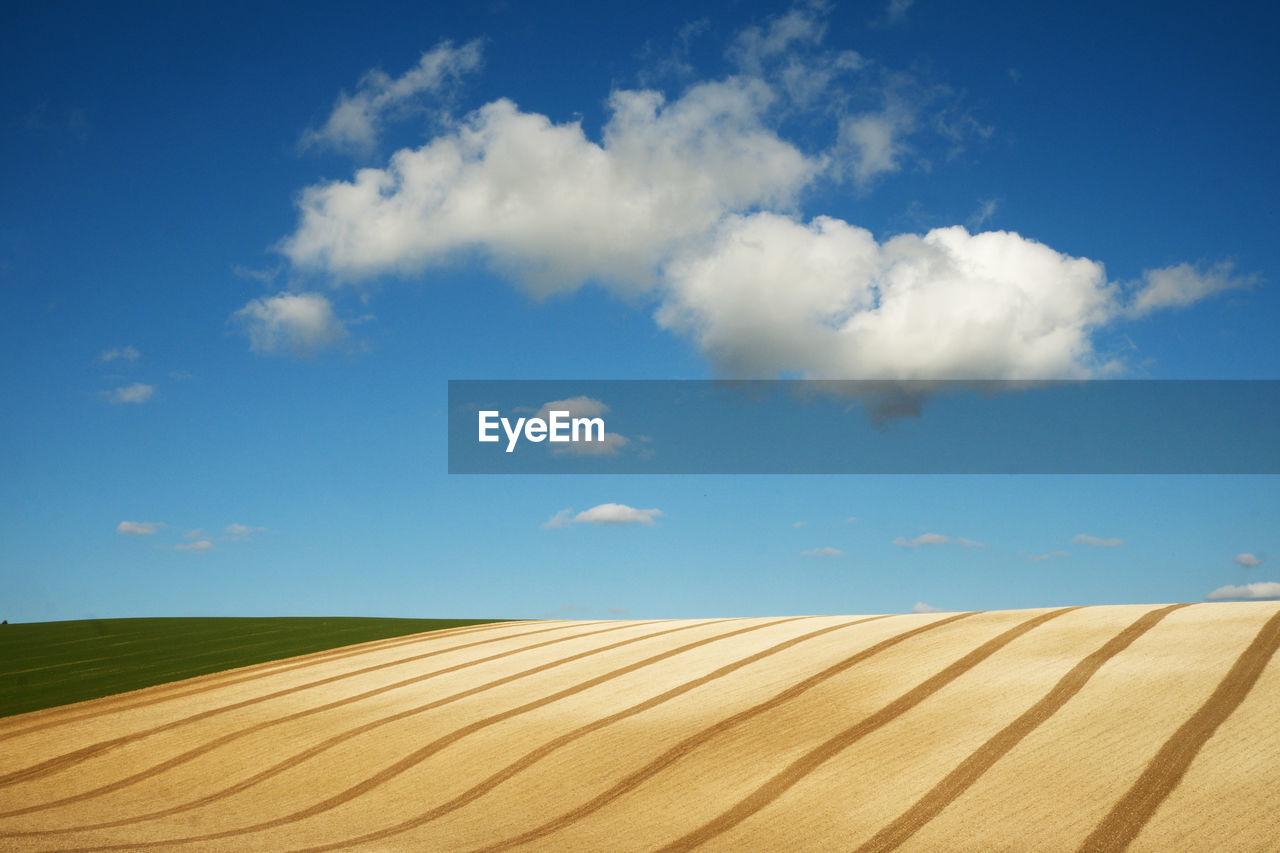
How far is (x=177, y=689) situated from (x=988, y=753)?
1618cm

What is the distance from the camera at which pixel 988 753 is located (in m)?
10.1

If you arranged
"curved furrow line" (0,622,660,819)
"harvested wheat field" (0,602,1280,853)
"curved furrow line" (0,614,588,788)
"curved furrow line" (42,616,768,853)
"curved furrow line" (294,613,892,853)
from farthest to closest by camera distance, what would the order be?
"curved furrow line" (0,614,588,788)
"curved furrow line" (0,622,660,819)
"curved furrow line" (42,616,768,853)
"curved furrow line" (294,613,892,853)
"harvested wheat field" (0,602,1280,853)

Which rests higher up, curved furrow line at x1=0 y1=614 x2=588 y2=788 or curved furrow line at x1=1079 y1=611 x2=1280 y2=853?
curved furrow line at x1=1079 y1=611 x2=1280 y2=853

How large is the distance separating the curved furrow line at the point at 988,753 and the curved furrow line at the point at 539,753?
4955mm

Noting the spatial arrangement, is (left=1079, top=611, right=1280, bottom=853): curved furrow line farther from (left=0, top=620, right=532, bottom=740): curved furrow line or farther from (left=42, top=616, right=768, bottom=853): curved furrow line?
(left=0, top=620, right=532, bottom=740): curved furrow line

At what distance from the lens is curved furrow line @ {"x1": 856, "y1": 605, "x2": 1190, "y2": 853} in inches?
341

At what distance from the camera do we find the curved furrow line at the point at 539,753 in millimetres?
9797

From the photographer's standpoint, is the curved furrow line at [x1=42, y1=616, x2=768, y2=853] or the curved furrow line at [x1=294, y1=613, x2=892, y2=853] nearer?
the curved furrow line at [x1=294, y1=613, x2=892, y2=853]

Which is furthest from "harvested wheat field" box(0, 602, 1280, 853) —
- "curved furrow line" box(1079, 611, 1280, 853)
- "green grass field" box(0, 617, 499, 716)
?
"green grass field" box(0, 617, 499, 716)

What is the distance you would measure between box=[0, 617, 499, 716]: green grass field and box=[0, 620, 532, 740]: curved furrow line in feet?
1.83

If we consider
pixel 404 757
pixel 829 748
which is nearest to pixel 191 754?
pixel 404 757

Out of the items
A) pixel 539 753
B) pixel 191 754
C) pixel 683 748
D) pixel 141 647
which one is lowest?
pixel 191 754

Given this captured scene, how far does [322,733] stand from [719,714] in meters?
6.58

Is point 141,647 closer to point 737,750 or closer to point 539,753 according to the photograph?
point 539,753
